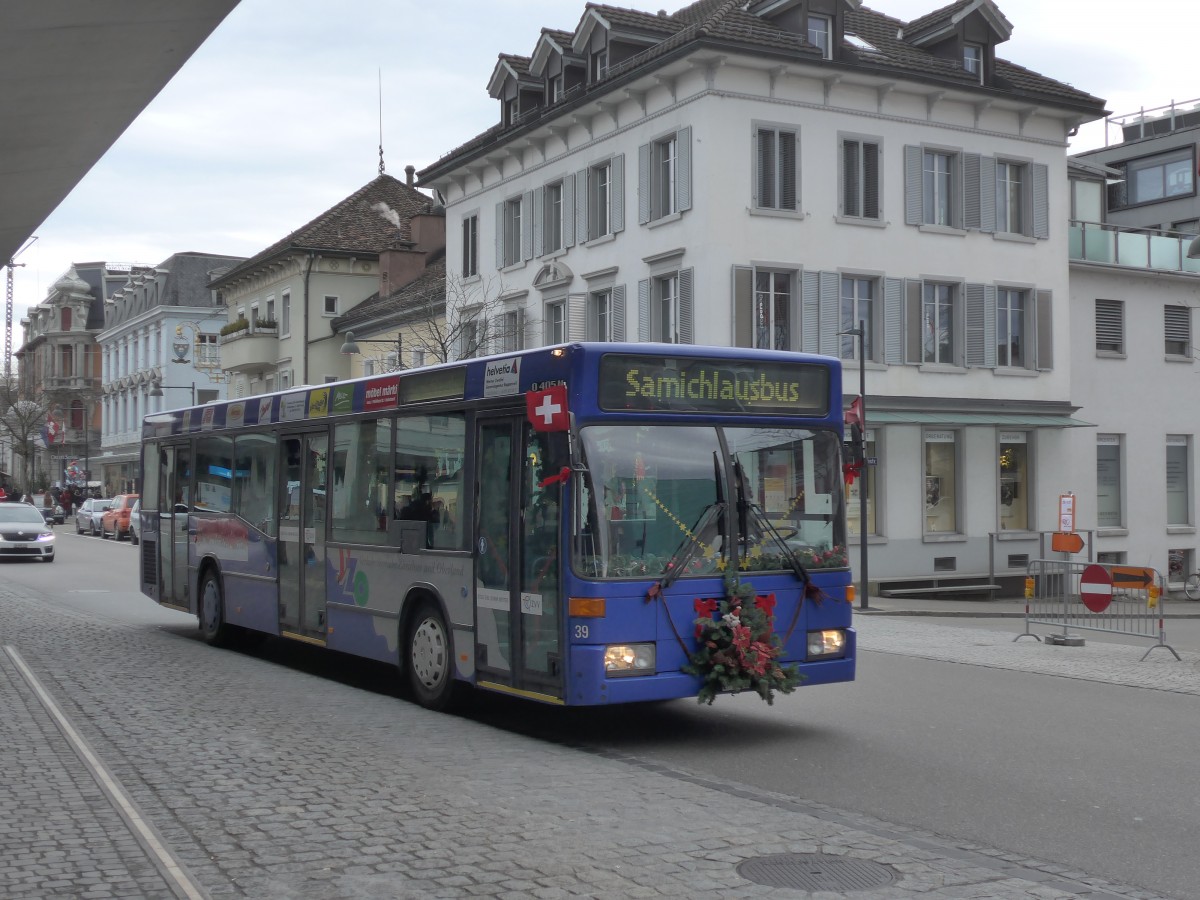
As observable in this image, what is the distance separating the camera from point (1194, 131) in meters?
60.9

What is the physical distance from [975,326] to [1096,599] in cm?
1790

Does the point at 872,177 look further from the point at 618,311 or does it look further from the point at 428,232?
the point at 428,232

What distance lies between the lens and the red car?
5232 centimetres

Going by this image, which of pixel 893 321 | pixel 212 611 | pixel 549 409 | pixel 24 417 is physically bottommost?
pixel 212 611

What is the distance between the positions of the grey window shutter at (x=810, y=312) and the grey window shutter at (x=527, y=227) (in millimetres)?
8480

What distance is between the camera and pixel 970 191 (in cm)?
3375

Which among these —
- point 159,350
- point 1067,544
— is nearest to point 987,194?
point 1067,544

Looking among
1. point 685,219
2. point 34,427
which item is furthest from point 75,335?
point 685,219

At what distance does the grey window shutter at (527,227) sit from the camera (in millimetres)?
36875

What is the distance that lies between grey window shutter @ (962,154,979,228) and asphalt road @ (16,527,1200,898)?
20303mm

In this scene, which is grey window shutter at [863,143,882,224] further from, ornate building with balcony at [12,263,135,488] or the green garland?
ornate building with balcony at [12,263,135,488]

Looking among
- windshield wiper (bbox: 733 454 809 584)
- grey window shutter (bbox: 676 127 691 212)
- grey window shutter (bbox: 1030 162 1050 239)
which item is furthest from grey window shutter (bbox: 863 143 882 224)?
windshield wiper (bbox: 733 454 809 584)

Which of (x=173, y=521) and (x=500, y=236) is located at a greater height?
(x=500, y=236)

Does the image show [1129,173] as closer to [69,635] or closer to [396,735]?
[69,635]
